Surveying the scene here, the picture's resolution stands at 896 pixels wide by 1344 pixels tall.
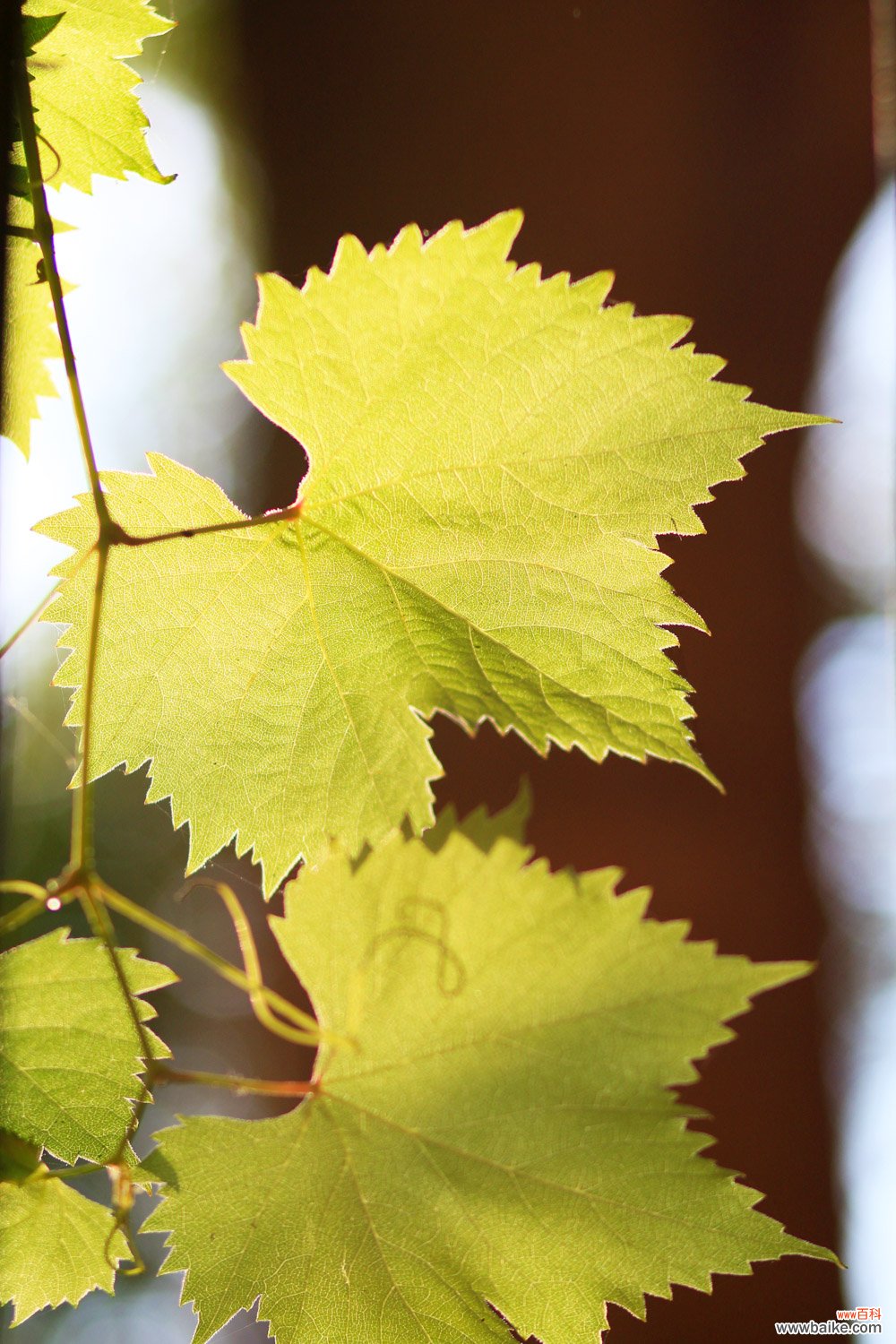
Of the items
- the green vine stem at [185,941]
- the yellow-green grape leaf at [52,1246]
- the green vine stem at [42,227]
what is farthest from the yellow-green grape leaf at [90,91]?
the yellow-green grape leaf at [52,1246]

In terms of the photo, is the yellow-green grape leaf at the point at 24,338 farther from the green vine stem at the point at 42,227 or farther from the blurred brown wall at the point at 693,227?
the blurred brown wall at the point at 693,227

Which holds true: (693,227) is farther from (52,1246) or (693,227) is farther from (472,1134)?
(52,1246)

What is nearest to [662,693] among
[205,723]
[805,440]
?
[205,723]

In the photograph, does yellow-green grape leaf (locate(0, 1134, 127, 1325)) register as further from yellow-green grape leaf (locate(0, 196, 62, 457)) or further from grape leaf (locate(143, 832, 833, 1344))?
yellow-green grape leaf (locate(0, 196, 62, 457))

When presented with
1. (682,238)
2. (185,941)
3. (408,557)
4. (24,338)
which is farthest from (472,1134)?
(682,238)

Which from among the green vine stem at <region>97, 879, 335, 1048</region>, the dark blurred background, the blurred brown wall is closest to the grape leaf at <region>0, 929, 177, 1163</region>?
the green vine stem at <region>97, 879, 335, 1048</region>

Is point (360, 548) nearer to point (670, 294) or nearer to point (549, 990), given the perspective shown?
point (549, 990)
